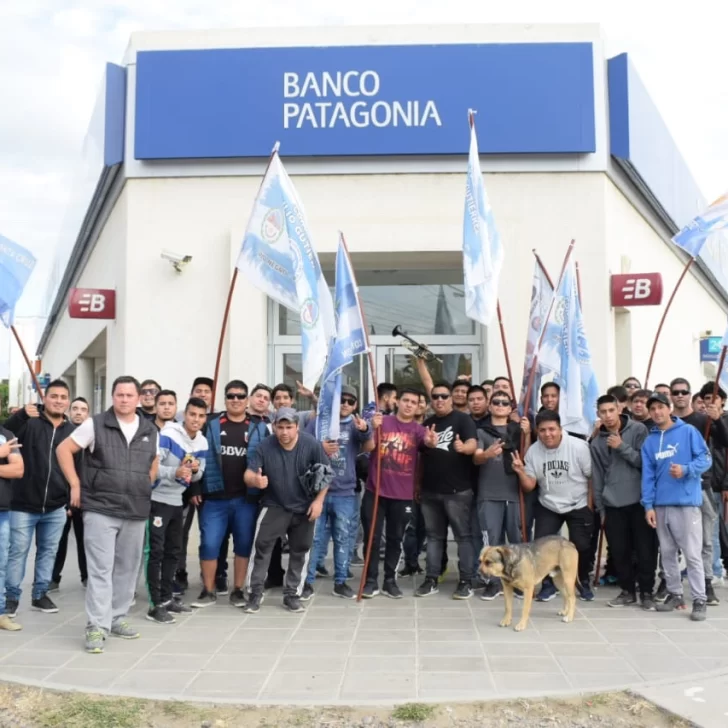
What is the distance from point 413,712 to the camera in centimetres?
444

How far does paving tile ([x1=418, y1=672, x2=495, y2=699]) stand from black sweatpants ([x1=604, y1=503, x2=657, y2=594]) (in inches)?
98.4

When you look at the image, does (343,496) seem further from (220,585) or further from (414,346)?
(414,346)

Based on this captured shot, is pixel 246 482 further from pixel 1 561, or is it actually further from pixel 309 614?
pixel 1 561

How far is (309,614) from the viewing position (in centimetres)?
677

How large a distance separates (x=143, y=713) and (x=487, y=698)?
1.99 meters

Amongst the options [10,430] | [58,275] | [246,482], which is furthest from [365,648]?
[58,275]

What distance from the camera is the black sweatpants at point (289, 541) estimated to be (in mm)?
6816

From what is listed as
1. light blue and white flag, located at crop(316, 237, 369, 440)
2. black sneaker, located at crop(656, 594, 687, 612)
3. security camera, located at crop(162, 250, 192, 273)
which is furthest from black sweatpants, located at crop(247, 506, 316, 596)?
security camera, located at crop(162, 250, 192, 273)

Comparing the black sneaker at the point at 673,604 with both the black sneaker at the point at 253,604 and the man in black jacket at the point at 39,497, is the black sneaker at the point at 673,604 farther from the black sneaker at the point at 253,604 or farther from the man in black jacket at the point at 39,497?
the man in black jacket at the point at 39,497

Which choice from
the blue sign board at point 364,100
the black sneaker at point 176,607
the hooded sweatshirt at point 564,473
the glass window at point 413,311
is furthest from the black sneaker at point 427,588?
the blue sign board at point 364,100

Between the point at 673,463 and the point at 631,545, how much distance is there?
41.2 inches

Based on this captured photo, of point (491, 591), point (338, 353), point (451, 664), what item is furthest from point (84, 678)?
A: point (491, 591)

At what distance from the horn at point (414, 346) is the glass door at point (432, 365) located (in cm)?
9

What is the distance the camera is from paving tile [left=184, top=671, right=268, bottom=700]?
479 centimetres
